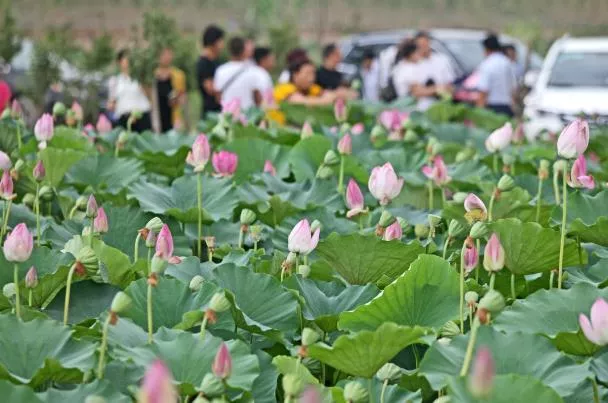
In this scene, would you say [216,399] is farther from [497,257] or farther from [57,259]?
[57,259]

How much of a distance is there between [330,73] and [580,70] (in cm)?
238

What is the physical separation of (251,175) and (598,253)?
148cm

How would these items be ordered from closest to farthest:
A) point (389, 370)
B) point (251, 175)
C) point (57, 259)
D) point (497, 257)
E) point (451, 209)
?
point (389, 370)
point (497, 257)
point (57, 259)
point (451, 209)
point (251, 175)

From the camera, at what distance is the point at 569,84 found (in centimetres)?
1099

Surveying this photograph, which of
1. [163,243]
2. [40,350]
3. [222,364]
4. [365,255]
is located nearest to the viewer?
[222,364]

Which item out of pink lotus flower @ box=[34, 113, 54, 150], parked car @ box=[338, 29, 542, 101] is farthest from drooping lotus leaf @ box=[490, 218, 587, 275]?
parked car @ box=[338, 29, 542, 101]

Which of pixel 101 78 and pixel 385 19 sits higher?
pixel 101 78

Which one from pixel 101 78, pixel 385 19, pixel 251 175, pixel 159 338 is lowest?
pixel 385 19

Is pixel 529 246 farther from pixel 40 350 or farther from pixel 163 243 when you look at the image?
pixel 40 350

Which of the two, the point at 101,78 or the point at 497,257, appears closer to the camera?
the point at 497,257

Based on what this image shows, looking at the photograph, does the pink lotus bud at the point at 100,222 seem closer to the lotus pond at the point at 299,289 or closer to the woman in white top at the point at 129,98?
the lotus pond at the point at 299,289

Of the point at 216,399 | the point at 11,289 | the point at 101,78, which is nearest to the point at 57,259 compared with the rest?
the point at 11,289

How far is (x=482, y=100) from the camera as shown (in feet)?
34.5

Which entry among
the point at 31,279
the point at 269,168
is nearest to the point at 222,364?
the point at 31,279
